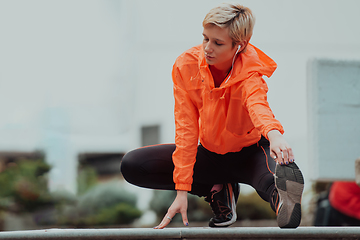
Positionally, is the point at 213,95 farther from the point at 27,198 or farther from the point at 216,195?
the point at 27,198

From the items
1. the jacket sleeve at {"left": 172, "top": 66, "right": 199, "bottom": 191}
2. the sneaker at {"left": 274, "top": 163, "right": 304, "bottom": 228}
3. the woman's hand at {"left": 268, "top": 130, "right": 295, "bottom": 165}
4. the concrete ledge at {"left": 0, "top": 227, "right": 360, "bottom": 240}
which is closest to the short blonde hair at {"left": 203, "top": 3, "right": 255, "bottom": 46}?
the jacket sleeve at {"left": 172, "top": 66, "right": 199, "bottom": 191}

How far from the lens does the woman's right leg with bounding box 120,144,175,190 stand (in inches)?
90.4

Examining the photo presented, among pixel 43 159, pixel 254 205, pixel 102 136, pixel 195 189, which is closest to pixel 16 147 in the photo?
pixel 43 159

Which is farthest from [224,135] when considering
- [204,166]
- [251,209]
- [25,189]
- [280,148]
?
[25,189]

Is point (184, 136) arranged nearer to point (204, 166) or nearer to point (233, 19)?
point (204, 166)

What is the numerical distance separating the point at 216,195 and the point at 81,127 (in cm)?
694

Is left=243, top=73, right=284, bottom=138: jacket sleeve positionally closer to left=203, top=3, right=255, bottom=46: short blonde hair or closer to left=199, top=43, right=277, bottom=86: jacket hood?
left=199, top=43, right=277, bottom=86: jacket hood

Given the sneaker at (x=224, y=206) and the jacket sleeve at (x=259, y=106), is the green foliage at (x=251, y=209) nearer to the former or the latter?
the sneaker at (x=224, y=206)

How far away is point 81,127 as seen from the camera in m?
8.90

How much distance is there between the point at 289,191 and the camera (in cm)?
163

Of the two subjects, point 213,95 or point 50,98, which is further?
point 50,98

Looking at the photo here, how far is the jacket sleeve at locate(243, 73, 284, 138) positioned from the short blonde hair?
0.20 metres

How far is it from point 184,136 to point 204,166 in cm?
29

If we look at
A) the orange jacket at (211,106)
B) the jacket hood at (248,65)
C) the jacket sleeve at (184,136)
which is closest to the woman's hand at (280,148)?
the orange jacket at (211,106)
